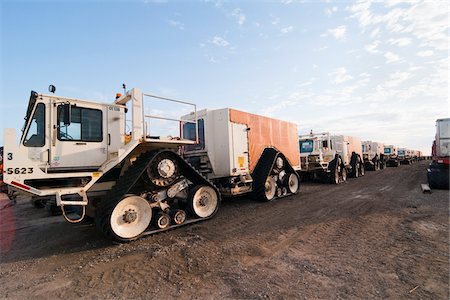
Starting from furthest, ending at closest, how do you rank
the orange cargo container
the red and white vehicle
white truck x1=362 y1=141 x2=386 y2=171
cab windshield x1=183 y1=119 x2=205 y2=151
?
white truck x1=362 y1=141 x2=386 y2=171 < the red and white vehicle < the orange cargo container < cab windshield x1=183 y1=119 x2=205 y2=151

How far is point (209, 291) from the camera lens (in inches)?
138

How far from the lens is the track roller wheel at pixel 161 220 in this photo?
6.11 metres

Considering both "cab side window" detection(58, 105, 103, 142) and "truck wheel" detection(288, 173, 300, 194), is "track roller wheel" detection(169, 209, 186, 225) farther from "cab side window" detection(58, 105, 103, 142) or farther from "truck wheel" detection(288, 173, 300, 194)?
"truck wheel" detection(288, 173, 300, 194)

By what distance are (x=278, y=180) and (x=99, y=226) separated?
783 cm

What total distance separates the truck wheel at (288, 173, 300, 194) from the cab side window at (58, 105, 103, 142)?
338 inches

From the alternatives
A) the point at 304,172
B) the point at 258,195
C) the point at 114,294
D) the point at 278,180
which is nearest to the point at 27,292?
the point at 114,294

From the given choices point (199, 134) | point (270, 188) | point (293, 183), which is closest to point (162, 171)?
point (199, 134)

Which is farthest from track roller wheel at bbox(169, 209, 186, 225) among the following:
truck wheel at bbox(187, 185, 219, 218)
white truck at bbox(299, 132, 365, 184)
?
white truck at bbox(299, 132, 365, 184)

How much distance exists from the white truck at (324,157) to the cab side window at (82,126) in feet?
42.4

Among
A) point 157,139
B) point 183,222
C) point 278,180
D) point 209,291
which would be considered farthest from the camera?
point 278,180

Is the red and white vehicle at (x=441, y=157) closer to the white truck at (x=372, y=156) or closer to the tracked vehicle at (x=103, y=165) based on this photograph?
the tracked vehicle at (x=103, y=165)

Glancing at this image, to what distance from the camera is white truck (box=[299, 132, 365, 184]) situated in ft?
51.4

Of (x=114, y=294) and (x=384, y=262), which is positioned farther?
(x=384, y=262)

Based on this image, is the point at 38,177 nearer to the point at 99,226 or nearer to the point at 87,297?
the point at 99,226
